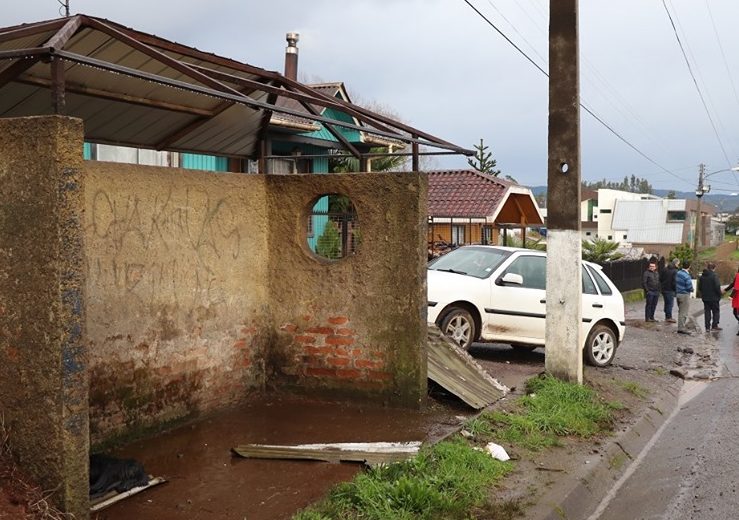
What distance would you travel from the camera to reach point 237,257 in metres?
8.05

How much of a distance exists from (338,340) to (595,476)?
270cm

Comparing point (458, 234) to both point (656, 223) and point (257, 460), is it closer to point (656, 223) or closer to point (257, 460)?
point (257, 460)

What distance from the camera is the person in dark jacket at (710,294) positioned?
21945mm

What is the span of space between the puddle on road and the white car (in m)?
4.09

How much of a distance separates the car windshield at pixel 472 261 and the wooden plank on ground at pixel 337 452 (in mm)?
6368

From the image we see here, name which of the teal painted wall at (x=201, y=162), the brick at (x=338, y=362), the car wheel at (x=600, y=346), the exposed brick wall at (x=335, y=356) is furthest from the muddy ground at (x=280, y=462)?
the teal painted wall at (x=201, y=162)

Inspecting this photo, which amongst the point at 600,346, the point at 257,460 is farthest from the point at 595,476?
the point at 600,346

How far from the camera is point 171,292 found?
7.25m

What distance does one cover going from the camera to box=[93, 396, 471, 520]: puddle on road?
5461 mm

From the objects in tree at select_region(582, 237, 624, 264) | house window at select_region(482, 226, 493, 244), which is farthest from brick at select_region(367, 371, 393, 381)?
tree at select_region(582, 237, 624, 264)

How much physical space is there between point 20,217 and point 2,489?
4.70 feet

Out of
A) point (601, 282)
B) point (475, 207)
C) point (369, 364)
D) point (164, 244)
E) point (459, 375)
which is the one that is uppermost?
point (475, 207)

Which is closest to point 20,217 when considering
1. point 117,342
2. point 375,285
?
point 117,342

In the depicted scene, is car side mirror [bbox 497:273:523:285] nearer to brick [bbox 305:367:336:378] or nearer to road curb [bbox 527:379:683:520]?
road curb [bbox 527:379:683:520]
